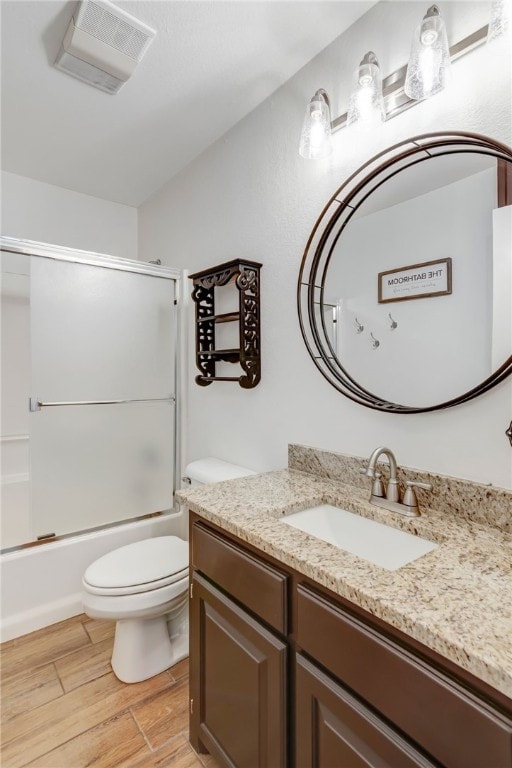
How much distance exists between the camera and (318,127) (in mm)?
1382

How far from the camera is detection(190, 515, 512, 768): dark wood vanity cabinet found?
0.61m

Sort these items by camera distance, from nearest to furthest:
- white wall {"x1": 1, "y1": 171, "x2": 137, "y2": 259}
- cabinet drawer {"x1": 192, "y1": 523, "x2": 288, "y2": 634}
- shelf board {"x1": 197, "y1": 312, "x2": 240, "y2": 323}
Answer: cabinet drawer {"x1": 192, "y1": 523, "x2": 288, "y2": 634}, shelf board {"x1": 197, "y1": 312, "x2": 240, "y2": 323}, white wall {"x1": 1, "y1": 171, "x2": 137, "y2": 259}

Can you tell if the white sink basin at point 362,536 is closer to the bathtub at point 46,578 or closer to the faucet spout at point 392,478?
the faucet spout at point 392,478

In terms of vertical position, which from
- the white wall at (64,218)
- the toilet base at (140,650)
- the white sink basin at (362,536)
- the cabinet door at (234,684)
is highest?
the white wall at (64,218)

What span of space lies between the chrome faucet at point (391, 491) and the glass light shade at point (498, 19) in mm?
1096

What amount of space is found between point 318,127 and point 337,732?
1.75 metres

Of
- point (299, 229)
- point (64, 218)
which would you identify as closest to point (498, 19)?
point (299, 229)

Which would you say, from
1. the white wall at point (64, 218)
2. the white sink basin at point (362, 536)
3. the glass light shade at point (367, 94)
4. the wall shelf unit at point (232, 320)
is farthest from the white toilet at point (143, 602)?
the white wall at point (64, 218)

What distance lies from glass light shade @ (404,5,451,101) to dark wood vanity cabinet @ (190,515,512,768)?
4.43 feet

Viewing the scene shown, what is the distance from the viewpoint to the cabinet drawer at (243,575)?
0.92m

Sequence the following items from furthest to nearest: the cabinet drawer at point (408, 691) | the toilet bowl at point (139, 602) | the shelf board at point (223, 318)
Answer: the shelf board at point (223, 318) < the toilet bowl at point (139, 602) < the cabinet drawer at point (408, 691)

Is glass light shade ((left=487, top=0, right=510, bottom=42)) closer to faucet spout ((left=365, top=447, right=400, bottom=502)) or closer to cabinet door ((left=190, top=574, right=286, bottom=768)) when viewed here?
faucet spout ((left=365, top=447, right=400, bottom=502))

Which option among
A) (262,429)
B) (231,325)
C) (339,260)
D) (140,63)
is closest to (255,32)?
(140,63)

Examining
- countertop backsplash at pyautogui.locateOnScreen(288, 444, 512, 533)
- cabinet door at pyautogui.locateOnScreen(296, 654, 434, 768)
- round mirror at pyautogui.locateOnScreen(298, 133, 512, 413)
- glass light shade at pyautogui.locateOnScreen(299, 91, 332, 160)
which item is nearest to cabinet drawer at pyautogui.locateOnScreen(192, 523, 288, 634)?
cabinet door at pyautogui.locateOnScreen(296, 654, 434, 768)
